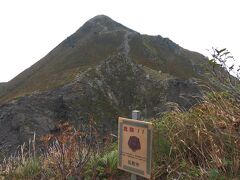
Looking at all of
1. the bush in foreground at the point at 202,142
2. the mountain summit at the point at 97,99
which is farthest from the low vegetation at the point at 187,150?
the mountain summit at the point at 97,99

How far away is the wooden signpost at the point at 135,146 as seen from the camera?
16.1 ft

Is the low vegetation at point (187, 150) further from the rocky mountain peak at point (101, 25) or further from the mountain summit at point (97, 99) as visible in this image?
the rocky mountain peak at point (101, 25)

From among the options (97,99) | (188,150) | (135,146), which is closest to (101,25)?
(97,99)

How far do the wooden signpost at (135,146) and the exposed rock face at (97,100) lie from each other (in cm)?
1643

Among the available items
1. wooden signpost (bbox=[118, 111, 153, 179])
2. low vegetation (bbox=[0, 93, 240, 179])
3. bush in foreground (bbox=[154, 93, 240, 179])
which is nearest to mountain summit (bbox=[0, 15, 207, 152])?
low vegetation (bbox=[0, 93, 240, 179])

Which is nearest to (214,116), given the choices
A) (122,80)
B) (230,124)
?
(230,124)

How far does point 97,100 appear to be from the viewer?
2592 cm

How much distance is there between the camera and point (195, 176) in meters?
5.21

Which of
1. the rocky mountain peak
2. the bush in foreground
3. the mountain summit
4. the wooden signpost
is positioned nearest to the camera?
the wooden signpost

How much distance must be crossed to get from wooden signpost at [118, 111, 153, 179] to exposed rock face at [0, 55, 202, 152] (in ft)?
53.9

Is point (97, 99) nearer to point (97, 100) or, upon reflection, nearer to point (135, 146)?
point (97, 100)

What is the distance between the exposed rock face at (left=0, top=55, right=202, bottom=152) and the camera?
24172 millimetres

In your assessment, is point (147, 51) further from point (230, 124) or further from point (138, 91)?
point (230, 124)

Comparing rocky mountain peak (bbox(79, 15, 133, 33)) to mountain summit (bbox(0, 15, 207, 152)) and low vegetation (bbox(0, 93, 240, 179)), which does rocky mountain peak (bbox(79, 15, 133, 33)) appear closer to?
mountain summit (bbox(0, 15, 207, 152))
